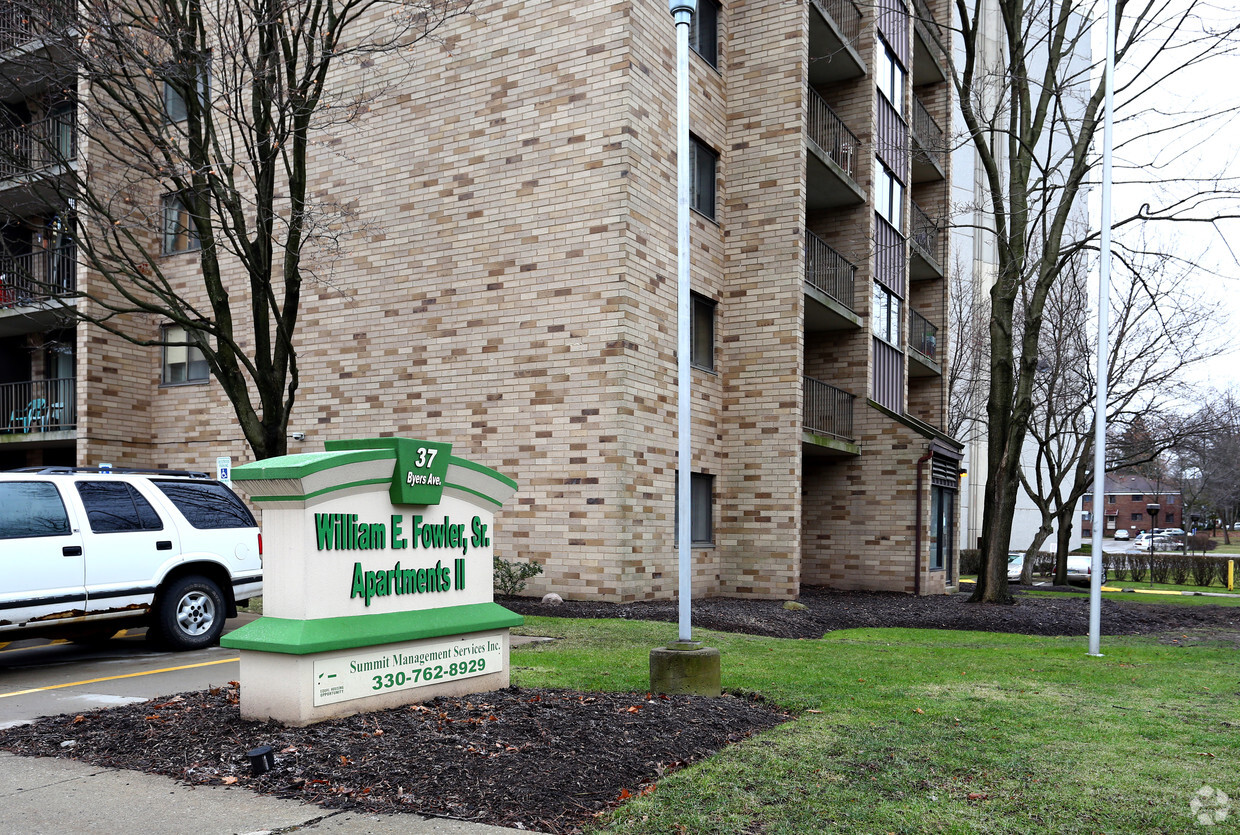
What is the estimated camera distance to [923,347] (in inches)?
1211

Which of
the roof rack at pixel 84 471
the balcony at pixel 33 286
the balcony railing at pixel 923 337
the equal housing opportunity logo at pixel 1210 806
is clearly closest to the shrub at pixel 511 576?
the roof rack at pixel 84 471

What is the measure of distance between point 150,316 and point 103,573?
Answer: 14168mm

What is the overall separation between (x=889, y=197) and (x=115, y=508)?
20.6m

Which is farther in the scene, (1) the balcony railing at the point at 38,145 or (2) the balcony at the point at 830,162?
(2) the balcony at the point at 830,162

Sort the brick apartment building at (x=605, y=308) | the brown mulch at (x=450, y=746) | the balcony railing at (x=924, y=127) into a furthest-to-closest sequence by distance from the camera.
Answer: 1. the balcony railing at (x=924, y=127)
2. the brick apartment building at (x=605, y=308)
3. the brown mulch at (x=450, y=746)

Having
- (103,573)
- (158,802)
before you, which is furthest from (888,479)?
(158,802)

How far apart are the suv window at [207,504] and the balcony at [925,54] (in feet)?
77.2

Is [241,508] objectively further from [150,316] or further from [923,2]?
[923,2]

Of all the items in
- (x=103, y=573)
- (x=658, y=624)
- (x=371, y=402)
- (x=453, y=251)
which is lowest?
(x=658, y=624)

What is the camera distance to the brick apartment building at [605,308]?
16.2 m

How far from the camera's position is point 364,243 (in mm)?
18750

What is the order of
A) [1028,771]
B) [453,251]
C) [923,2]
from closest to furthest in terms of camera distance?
[1028,771], [453,251], [923,2]

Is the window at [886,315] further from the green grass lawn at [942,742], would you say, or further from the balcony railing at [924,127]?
the green grass lawn at [942,742]

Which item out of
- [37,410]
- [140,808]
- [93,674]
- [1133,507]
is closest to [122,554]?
[93,674]
